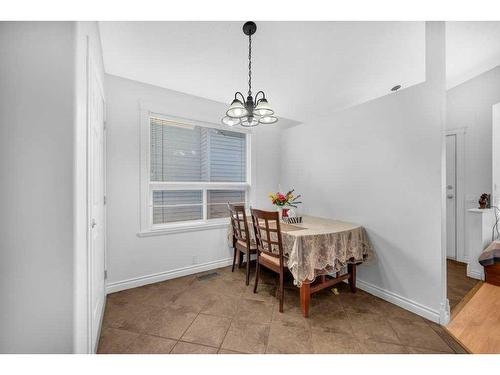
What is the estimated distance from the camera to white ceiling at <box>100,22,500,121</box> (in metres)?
1.88

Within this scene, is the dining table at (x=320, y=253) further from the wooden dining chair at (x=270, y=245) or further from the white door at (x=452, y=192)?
the white door at (x=452, y=192)

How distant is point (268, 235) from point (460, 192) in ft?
10.7

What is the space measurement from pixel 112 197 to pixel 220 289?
1.64 metres

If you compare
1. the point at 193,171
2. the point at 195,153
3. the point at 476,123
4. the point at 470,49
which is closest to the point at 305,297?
the point at 193,171

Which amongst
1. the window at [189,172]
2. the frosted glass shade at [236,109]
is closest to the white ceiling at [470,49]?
the frosted glass shade at [236,109]

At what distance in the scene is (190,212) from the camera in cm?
299

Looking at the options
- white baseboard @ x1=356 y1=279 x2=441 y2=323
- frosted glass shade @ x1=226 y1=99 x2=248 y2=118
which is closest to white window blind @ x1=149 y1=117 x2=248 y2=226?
frosted glass shade @ x1=226 y1=99 x2=248 y2=118

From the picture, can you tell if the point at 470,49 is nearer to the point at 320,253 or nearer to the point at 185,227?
the point at 320,253

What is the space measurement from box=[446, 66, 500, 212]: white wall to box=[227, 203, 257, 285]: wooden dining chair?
10.9ft

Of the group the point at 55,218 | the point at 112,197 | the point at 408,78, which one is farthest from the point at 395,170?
the point at 112,197

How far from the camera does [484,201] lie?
8.98 ft

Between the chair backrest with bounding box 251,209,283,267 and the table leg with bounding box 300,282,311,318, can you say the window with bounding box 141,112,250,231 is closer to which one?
the chair backrest with bounding box 251,209,283,267

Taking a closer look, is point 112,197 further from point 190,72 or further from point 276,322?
point 276,322

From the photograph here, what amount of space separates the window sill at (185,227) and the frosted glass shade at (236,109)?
5.45 ft
